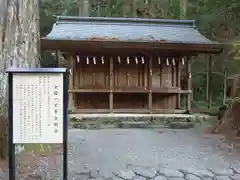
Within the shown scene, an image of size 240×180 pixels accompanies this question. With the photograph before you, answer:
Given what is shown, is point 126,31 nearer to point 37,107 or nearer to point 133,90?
point 133,90

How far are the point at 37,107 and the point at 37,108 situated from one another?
A: 12 mm

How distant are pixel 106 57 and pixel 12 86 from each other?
7.41m

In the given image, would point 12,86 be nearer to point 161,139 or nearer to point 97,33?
point 161,139

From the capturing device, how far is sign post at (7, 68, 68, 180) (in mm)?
3953

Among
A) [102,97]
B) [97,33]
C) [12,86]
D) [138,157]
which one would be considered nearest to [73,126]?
[102,97]

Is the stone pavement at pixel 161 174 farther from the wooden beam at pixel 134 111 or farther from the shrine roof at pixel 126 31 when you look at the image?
the wooden beam at pixel 134 111

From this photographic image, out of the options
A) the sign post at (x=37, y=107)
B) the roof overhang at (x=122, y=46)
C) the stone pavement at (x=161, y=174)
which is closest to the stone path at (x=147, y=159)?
the stone pavement at (x=161, y=174)

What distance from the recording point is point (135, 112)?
437 inches

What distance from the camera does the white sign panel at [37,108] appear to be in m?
3.96

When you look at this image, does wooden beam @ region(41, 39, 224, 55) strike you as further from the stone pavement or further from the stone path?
the stone pavement

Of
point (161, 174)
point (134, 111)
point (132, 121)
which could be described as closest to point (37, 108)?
point (161, 174)

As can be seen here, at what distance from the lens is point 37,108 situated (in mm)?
3975

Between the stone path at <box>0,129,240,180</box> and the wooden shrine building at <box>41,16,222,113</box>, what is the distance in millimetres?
2981

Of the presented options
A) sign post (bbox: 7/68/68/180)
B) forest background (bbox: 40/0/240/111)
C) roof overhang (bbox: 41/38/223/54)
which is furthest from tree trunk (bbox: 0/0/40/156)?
forest background (bbox: 40/0/240/111)
